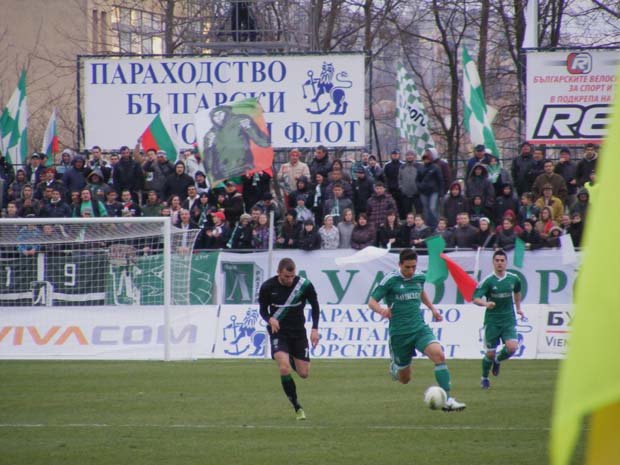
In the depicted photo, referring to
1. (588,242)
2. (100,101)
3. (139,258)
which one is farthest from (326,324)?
(588,242)

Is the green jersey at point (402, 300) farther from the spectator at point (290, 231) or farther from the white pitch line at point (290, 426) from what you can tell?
the spectator at point (290, 231)

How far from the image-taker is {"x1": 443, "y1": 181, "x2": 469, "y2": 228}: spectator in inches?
922

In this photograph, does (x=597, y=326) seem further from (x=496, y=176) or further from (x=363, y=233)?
(x=496, y=176)

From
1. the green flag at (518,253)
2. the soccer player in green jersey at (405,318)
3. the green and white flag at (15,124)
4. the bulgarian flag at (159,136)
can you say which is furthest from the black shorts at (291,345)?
the green and white flag at (15,124)

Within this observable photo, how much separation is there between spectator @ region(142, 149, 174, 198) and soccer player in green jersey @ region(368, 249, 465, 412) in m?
12.3

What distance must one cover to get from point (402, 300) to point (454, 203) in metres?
10.7

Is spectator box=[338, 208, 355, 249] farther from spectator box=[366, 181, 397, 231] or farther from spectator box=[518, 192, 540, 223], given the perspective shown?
spectator box=[518, 192, 540, 223]

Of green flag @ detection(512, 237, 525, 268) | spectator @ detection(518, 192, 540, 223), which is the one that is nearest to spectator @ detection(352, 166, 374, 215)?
spectator @ detection(518, 192, 540, 223)

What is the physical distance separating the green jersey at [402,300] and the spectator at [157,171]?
12.3 m

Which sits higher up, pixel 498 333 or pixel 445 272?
pixel 445 272

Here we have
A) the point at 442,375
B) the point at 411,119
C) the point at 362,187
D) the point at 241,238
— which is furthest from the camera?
the point at 411,119

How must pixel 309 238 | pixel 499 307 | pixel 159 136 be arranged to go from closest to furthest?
pixel 499 307 → pixel 309 238 → pixel 159 136

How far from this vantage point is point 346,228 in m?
23.4

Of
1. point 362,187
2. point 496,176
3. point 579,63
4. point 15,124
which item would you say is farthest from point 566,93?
point 15,124
